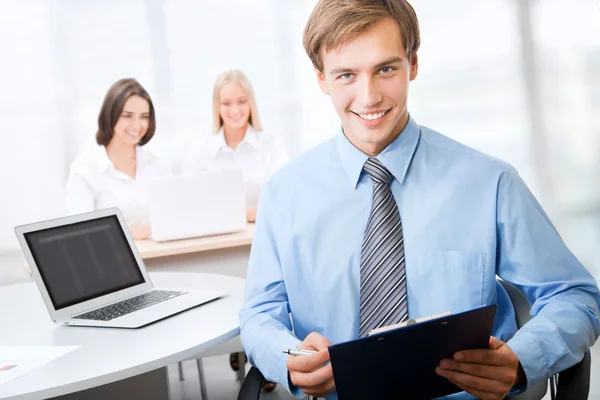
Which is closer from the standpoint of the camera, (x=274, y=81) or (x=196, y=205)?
(x=196, y=205)

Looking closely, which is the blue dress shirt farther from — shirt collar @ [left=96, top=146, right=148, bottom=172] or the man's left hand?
shirt collar @ [left=96, top=146, right=148, bottom=172]

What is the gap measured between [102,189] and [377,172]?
317 cm

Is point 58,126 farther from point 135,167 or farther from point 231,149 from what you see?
point 231,149

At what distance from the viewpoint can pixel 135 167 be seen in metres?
4.61

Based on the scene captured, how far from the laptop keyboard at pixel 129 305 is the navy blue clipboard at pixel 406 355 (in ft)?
2.80

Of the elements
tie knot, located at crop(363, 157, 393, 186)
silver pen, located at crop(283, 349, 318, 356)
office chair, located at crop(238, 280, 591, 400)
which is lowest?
office chair, located at crop(238, 280, 591, 400)

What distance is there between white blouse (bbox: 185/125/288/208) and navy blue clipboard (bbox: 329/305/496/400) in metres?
3.44

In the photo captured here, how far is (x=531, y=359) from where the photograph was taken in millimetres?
1332

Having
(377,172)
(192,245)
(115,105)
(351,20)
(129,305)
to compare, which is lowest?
(192,245)

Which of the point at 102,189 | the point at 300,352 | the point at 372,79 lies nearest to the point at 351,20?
the point at 372,79

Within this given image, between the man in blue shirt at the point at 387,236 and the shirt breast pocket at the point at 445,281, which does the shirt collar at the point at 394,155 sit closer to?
the man in blue shirt at the point at 387,236

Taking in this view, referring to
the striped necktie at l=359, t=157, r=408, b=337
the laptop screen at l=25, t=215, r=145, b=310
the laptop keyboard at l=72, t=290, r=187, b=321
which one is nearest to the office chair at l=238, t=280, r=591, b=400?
the striped necktie at l=359, t=157, r=408, b=337

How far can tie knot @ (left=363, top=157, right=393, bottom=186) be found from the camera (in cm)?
157

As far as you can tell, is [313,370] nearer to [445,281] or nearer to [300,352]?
[300,352]
